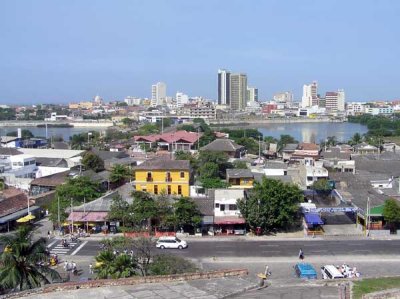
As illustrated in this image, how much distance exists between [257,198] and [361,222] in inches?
246

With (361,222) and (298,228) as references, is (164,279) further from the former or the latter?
(361,222)

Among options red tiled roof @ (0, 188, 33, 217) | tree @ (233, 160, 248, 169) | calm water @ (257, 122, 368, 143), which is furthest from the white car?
calm water @ (257, 122, 368, 143)

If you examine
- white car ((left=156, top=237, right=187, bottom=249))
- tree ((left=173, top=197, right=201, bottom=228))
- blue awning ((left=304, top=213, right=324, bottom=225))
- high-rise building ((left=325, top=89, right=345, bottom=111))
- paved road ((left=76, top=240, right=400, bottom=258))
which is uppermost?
high-rise building ((left=325, top=89, right=345, bottom=111))

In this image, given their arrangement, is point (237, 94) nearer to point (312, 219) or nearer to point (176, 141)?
point (176, 141)

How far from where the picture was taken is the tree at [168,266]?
17781 mm

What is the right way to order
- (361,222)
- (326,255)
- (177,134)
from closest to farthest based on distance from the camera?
(326,255) < (361,222) < (177,134)

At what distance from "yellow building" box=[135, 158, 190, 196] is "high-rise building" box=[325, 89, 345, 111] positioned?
158m

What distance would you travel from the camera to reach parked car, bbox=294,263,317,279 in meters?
20.6

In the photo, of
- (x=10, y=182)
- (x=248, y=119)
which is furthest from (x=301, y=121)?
(x=10, y=182)

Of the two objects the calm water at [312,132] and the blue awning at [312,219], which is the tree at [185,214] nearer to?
the blue awning at [312,219]

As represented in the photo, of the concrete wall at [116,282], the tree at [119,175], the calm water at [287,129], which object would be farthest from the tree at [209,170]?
the calm water at [287,129]

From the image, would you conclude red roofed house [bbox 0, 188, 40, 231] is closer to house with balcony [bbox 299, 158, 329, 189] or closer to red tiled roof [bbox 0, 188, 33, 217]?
red tiled roof [bbox 0, 188, 33, 217]

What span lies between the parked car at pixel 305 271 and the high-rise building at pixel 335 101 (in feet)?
556

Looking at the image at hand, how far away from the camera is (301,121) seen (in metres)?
156
